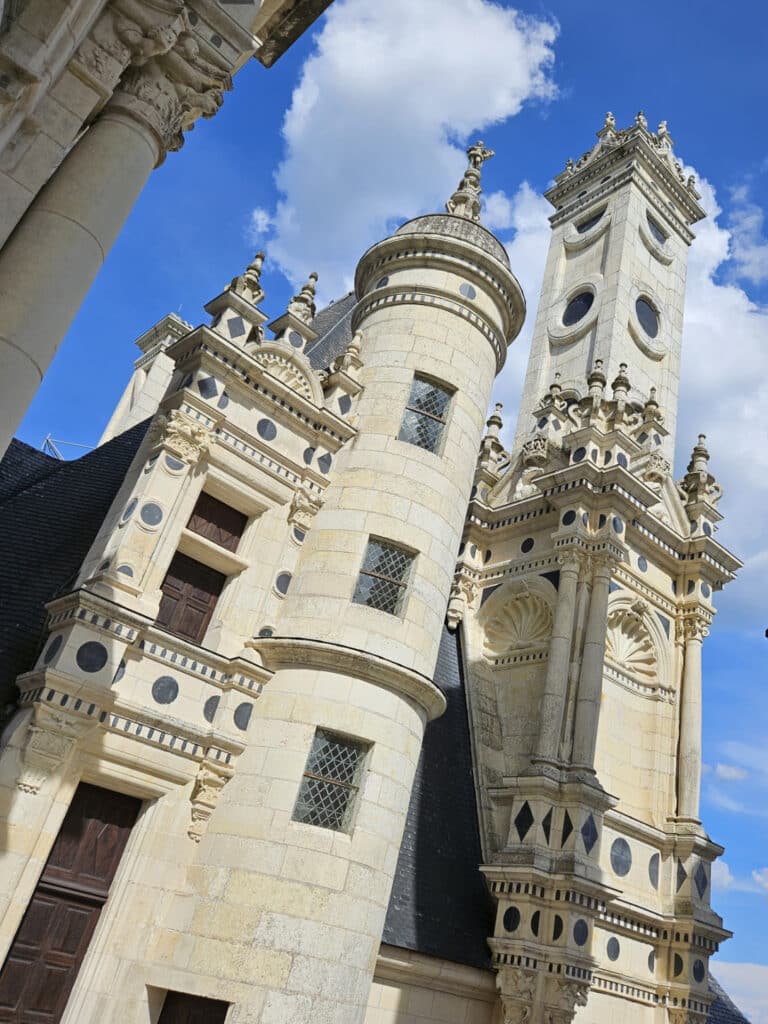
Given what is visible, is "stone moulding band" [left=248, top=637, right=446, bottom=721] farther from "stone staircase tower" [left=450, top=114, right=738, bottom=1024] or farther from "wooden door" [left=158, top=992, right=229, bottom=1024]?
"wooden door" [left=158, top=992, right=229, bottom=1024]

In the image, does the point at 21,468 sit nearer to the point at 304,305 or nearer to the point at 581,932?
the point at 304,305

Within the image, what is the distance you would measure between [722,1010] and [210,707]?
14161 mm

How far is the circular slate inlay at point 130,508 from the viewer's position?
1267 cm

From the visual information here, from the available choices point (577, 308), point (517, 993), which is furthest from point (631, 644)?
point (577, 308)

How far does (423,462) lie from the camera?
15500mm

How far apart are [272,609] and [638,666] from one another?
9.57 m

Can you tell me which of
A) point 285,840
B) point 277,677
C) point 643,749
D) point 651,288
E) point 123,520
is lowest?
point 285,840

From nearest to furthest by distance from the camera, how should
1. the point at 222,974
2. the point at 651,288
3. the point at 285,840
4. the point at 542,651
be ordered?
1. the point at 222,974
2. the point at 285,840
3. the point at 542,651
4. the point at 651,288

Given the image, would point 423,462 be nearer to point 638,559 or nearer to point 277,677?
point 277,677

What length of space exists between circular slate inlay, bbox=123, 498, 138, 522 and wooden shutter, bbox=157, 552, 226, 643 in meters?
1.11

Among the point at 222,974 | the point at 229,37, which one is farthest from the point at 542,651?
the point at 229,37

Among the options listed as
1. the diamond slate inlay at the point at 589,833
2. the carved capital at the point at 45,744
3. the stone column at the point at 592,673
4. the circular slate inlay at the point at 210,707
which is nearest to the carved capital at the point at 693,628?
the stone column at the point at 592,673

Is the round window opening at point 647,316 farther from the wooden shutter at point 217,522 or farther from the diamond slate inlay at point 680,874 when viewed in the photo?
the wooden shutter at point 217,522

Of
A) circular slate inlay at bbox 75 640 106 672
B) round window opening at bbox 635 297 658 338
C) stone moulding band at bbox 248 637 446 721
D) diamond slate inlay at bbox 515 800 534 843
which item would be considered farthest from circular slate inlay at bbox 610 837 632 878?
round window opening at bbox 635 297 658 338
